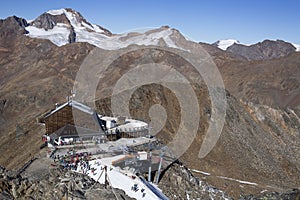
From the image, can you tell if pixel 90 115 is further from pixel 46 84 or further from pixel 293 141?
pixel 46 84

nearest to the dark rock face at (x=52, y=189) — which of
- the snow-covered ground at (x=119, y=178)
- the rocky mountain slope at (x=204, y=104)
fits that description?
the snow-covered ground at (x=119, y=178)

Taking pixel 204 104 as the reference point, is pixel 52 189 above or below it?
below

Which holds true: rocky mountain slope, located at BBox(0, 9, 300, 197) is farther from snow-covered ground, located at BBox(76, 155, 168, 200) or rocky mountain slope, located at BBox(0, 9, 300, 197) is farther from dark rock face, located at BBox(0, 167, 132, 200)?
dark rock face, located at BBox(0, 167, 132, 200)

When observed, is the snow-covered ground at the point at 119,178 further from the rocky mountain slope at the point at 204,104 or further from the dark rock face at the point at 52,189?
the rocky mountain slope at the point at 204,104

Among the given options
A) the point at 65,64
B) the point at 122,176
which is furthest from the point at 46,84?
the point at 122,176

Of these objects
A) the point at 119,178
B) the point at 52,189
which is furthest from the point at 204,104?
the point at 52,189

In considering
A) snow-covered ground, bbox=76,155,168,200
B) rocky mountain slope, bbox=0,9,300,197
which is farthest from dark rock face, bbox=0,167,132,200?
rocky mountain slope, bbox=0,9,300,197

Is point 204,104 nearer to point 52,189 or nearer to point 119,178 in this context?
A: point 119,178
